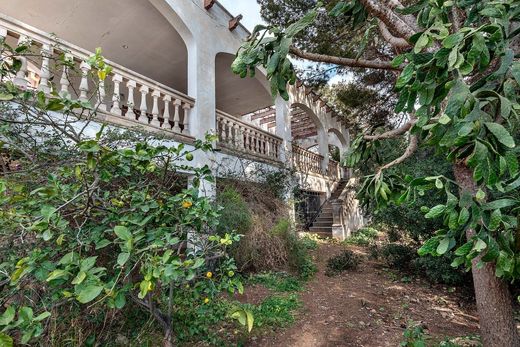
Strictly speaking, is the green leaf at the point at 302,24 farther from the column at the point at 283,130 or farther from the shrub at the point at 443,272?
the column at the point at 283,130

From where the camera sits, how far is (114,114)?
396 cm

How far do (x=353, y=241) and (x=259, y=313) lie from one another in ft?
21.8

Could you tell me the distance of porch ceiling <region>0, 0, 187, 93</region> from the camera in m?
5.27

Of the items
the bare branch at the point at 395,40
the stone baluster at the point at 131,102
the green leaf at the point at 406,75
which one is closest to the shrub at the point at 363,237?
the bare branch at the point at 395,40


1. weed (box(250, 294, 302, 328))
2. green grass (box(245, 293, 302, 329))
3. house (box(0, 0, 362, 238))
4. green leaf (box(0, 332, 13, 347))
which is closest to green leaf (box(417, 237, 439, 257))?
green leaf (box(0, 332, 13, 347))

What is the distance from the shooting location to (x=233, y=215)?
14.8ft

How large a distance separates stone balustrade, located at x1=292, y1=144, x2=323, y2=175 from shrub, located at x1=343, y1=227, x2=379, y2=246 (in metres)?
2.71

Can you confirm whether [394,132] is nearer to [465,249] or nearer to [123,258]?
[465,249]

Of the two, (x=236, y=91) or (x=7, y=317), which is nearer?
(x=7, y=317)

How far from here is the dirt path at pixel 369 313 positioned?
292cm

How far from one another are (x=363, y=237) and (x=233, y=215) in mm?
6835

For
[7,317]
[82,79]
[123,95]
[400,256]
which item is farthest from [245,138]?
[7,317]

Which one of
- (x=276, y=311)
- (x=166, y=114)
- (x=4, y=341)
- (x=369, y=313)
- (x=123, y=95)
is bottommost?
(x=369, y=313)

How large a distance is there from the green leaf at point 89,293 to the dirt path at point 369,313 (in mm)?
2272
